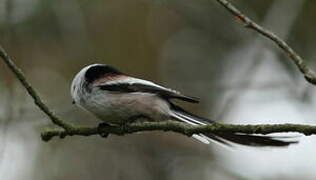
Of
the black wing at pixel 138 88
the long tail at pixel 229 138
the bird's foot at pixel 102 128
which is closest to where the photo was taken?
the long tail at pixel 229 138

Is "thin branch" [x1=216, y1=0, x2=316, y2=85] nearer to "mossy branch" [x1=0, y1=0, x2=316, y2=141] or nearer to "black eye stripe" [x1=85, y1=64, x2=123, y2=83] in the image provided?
"mossy branch" [x1=0, y1=0, x2=316, y2=141]

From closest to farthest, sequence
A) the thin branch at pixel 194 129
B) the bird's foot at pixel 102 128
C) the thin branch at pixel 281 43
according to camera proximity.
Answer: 1. the thin branch at pixel 194 129
2. the thin branch at pixel 281 43
3. the bird's foot at pixel 102 128

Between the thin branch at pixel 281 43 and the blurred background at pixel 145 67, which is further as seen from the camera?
the blurred background at pixel 145 67

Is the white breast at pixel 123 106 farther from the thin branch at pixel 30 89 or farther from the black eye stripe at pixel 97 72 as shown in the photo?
the thin branch at pixel 30 89

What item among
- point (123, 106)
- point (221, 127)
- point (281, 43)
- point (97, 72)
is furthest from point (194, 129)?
point (97, 72)

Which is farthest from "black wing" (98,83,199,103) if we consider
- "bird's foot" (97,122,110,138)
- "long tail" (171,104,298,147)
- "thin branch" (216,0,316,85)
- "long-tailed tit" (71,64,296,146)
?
"thin branch" (216,0,316,85)

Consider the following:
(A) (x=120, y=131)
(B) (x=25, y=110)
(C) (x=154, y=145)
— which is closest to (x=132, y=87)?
(A) (x=120, y=131)

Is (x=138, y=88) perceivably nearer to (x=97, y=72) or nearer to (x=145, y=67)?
(x=97, y=72)

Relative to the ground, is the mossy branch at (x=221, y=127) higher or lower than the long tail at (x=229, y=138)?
higher

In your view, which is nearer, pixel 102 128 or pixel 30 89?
pixel 30 89

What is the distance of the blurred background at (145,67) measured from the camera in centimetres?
441

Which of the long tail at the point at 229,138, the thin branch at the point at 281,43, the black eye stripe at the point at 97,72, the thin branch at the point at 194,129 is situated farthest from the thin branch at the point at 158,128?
the black eye stripe at the point at 97,72

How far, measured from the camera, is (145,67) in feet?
23.7

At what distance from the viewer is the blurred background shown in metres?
4.41
